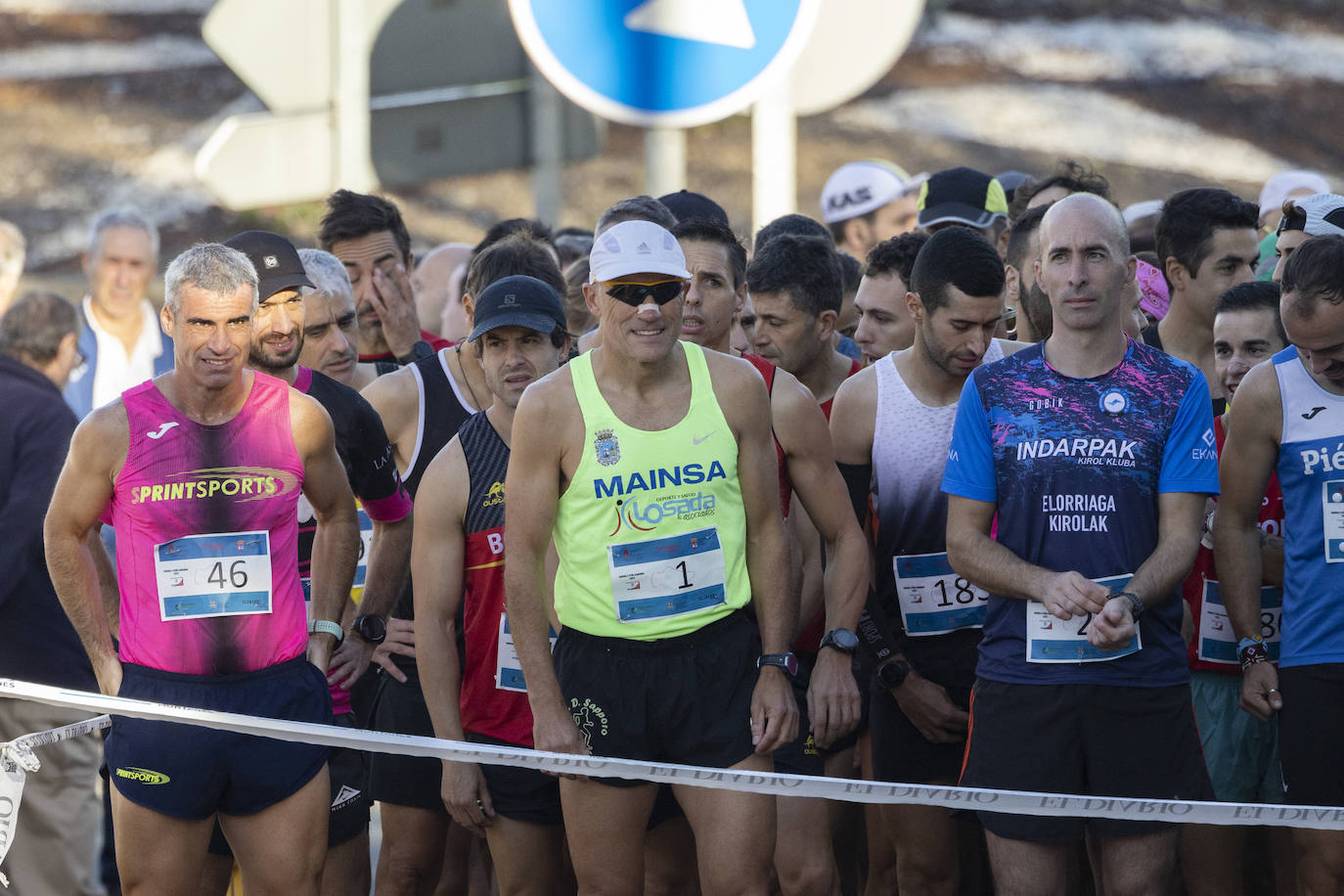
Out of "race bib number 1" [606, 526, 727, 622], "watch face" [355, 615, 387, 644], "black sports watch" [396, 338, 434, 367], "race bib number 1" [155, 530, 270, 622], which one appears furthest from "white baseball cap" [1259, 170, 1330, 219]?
"race bib number 1" [155, 530, 270, 622]

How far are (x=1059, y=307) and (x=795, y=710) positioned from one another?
130 centimetres

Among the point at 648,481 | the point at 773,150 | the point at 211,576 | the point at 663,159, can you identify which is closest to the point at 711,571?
the point at 648,481

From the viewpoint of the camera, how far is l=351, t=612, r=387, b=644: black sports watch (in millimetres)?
5293

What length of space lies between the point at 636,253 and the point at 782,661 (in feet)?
3.66

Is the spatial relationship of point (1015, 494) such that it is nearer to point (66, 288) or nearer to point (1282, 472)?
point (1282, 472)

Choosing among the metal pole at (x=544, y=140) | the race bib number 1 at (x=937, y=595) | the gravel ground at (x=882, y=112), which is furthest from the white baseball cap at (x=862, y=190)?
the gravel ground at (x=882, y=112)

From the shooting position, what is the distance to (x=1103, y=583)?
4508 mm

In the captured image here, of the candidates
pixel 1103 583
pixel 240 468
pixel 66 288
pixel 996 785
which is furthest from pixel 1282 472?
pixel 66 288

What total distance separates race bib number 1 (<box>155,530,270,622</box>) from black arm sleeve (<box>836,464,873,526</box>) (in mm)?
1789

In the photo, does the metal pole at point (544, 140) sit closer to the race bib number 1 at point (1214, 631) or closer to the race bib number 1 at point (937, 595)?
the race bib number 1 at point (937, 595)

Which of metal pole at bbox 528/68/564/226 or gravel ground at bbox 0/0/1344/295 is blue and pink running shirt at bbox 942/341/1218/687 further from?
gravel ground at bbox 0/0/1344/295

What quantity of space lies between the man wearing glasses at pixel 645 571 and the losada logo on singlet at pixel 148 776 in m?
0.99

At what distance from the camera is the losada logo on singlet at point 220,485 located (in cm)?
457

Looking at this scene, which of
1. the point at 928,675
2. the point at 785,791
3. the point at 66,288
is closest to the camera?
the point at 785,791
